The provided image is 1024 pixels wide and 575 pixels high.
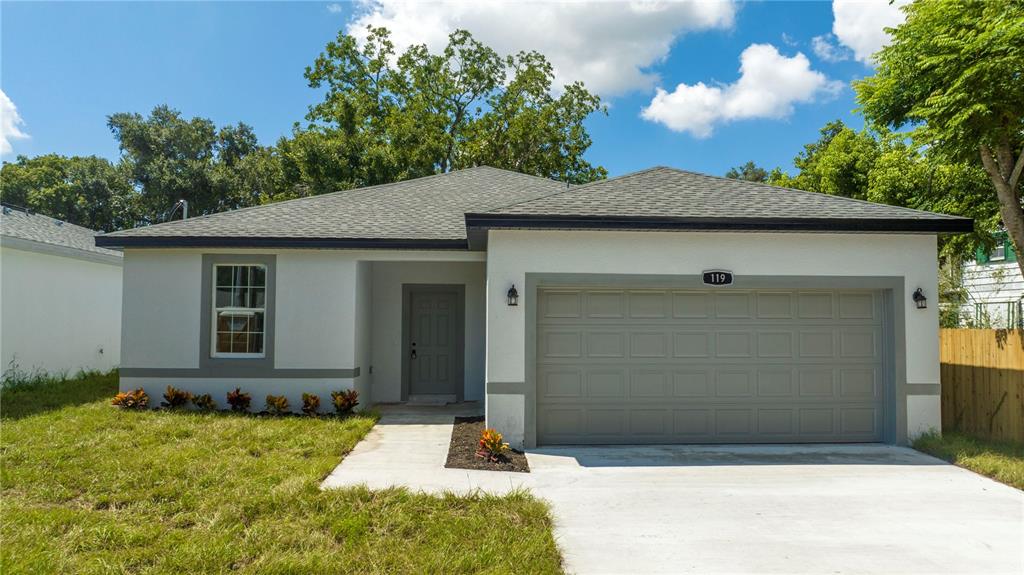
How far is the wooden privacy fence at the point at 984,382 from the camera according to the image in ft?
25.4

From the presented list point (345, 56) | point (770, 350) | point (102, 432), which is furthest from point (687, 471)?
point (345, 56)

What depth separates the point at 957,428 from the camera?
8.53 metres

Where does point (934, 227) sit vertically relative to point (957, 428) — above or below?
above

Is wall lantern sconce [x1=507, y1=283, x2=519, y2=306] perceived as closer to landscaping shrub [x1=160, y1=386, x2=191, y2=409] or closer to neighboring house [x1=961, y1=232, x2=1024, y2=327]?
landscaping shrub [x1=160, y1=386, x2=191, y2=409]

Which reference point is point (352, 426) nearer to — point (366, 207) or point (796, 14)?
point (366, 207)

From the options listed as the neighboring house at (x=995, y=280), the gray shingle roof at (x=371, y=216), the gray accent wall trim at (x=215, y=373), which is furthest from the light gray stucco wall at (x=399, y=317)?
the neighboring house at (x=995, y=280)

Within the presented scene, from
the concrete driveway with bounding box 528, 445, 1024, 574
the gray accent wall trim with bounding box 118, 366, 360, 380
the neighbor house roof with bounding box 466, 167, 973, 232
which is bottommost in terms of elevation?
the concrete driveway with bounding box 528, 445, 1024, 574

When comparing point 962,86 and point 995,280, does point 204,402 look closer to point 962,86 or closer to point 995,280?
point 962,86

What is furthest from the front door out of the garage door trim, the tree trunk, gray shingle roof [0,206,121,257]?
the tree trunk

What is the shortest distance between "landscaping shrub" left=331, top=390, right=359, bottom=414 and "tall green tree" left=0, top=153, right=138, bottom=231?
97.1 feet

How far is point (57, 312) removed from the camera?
40.9 feet

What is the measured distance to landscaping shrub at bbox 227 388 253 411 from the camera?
9172 millimetres

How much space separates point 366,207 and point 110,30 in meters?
6.95

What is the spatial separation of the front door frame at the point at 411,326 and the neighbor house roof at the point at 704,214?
3.75 m
